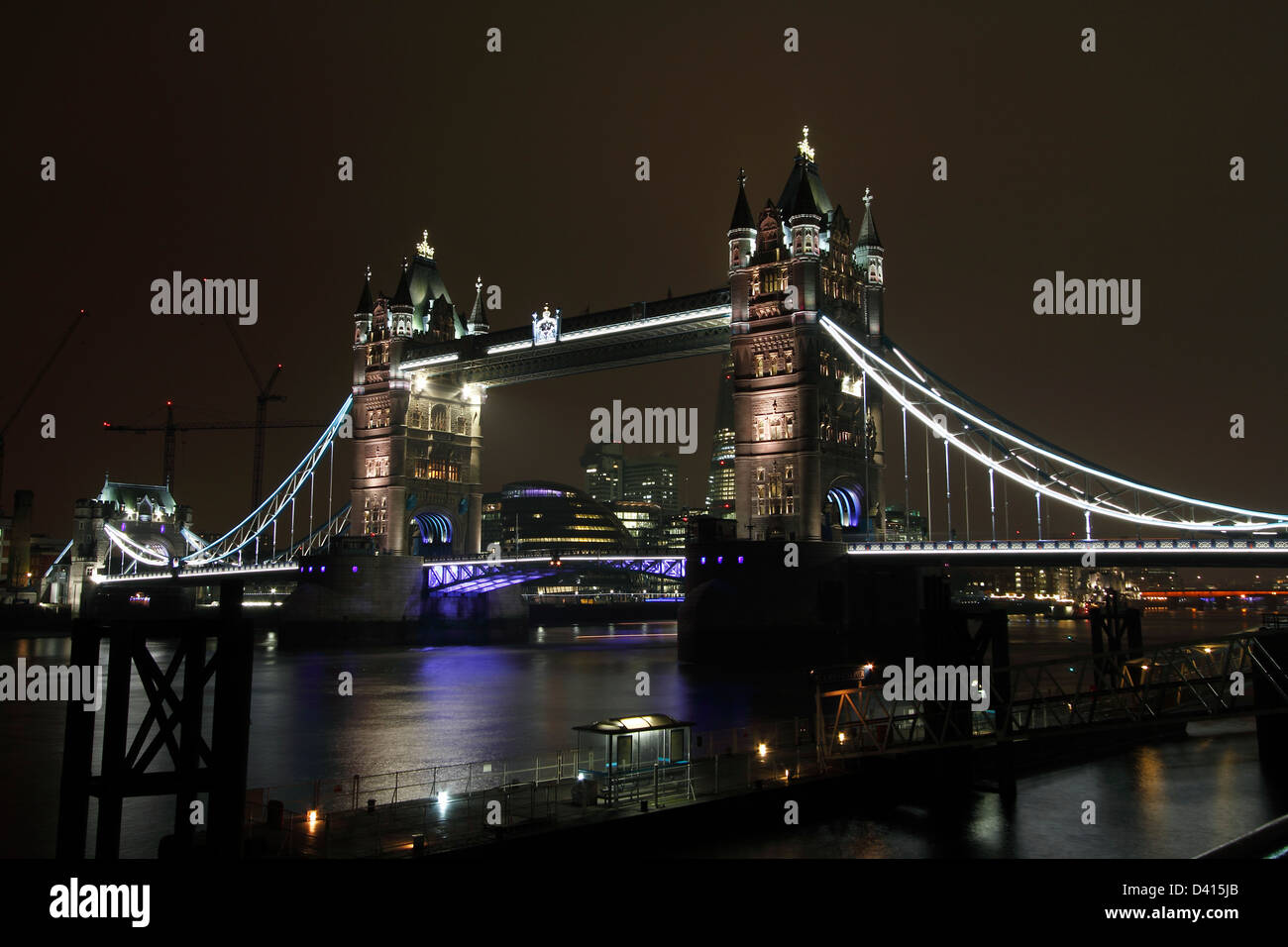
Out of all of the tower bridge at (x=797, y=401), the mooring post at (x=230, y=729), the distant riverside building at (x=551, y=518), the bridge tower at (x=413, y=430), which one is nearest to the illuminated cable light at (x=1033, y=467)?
the tower bridge at (x=797, y=401)

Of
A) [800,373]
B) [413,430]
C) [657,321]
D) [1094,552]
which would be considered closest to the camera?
[1094,552]

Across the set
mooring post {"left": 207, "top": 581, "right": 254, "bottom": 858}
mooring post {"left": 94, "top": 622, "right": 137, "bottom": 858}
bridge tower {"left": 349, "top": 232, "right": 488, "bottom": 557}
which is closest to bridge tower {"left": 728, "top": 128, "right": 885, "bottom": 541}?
bridge tower {"left": 349, "top": 232, "right": 488, "bottom": 557}

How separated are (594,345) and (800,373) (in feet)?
52.0

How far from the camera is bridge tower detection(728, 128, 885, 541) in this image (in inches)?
2333

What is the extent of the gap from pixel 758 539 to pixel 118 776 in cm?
4514

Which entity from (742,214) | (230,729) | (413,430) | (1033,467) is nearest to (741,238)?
(742,214)

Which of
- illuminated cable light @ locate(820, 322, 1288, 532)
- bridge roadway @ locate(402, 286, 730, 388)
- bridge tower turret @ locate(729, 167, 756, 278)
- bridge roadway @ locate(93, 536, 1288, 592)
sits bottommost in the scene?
bridge roadway @ locate(93, 536, 1288, 592)

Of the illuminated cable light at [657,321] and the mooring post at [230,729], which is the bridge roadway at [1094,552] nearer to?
the illuminated cable light at [657,321]

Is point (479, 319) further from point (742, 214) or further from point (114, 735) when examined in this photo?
point (114, 735)

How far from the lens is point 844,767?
25.0 meters

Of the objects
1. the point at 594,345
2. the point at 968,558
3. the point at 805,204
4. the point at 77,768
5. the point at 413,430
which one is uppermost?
the point at 805,204

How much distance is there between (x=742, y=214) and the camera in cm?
6303

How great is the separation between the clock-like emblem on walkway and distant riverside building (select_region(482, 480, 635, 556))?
97.9 m

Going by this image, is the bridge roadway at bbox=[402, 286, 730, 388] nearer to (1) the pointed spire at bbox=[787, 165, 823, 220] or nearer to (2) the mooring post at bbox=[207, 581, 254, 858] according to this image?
(1) the pointed spire at bbox=[787, 165, 823, 220]
